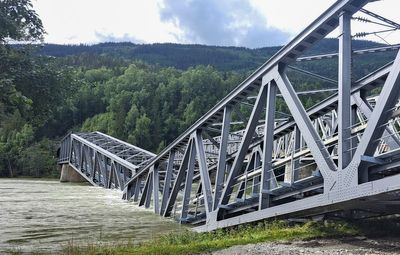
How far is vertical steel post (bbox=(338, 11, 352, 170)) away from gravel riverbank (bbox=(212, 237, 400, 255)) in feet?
6.66

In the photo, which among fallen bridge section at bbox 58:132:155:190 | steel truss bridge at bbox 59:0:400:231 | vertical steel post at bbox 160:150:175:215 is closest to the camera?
steel truss bridge at bbox 59:0:400:231

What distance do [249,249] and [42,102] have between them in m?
6.34

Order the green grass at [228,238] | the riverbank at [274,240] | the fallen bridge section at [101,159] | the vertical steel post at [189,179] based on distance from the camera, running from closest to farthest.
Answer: the riverbank at [274,240] < the green grass at [228,238] < the vertical steel post at [189,179] < the fallen bridge section at [101,159]

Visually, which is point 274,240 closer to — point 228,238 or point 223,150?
point 228,238

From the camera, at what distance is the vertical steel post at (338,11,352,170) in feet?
40.1

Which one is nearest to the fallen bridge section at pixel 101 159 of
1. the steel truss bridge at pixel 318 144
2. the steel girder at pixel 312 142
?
the steel girder at pixel 312 142

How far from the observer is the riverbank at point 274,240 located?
41.4ft

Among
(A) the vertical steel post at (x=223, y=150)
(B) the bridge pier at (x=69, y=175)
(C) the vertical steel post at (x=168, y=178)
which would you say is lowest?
(B) the bridge pier at (x=69, y=175)

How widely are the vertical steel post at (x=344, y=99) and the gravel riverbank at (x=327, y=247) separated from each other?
2031mm

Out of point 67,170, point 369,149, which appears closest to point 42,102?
point 369,149

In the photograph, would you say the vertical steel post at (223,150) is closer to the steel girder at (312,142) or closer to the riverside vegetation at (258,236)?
the steel girder at (312,142)

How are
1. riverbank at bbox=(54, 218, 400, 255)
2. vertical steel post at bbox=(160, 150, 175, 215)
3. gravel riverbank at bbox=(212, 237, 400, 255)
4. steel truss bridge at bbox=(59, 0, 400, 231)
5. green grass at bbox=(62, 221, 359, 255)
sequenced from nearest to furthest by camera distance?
steel truss bridge at bbox=(59, 0, 400, 231) → gravel riverbank at bbox=(212, 237, 400, 255) → riverbank at bbox=(54, 218, 400, 255) → green grass at bbox=(62, 221, 359, 255) → vertical steel post at bbox=(160, 150, 175, 215)

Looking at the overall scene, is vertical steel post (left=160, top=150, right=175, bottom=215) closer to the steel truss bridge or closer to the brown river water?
the brown river water

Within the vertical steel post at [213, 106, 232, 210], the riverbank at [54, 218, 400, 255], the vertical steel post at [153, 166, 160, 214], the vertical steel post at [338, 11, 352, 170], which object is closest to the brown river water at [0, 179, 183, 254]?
the vertical steel post at [153, 166, 160, 214]
